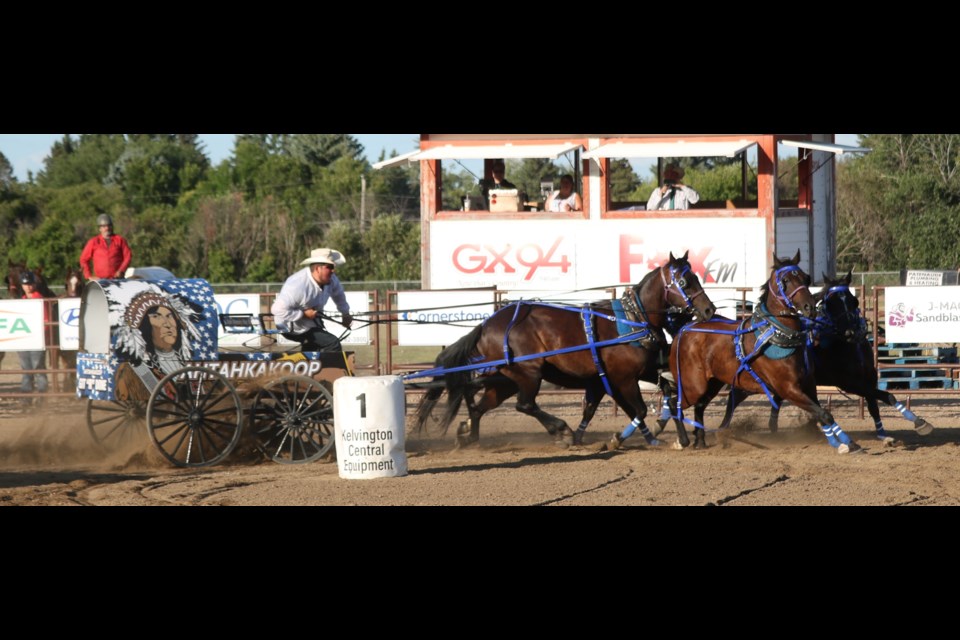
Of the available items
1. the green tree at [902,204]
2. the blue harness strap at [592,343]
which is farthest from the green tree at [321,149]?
the blue harness strap at [592,343]

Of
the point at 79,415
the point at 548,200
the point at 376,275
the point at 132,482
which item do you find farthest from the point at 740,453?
the point at 376,275

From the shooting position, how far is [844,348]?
11875 mm

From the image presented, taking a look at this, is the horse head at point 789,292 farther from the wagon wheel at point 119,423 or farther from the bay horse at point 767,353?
the wagon wheel at point 119,423

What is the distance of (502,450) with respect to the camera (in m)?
12.6

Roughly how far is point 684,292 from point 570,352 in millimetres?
1316

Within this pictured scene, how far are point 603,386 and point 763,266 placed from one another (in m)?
5.61

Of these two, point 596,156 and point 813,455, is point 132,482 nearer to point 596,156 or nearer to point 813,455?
point 813,455

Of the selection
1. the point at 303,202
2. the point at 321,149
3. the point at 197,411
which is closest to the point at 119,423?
the point at 197,411

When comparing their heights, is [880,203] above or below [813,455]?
above

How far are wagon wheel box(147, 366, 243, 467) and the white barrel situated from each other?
1.23 meters

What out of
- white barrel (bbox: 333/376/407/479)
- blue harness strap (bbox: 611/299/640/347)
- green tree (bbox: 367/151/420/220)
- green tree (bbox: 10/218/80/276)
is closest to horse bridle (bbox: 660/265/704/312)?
blue harness strap (bbox: 611/299/640/347)

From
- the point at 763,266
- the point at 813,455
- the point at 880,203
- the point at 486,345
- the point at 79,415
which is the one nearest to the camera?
the point at 813,455

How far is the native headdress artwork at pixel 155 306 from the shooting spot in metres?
10.9

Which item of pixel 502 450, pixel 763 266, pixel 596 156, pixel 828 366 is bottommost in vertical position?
pixel 502 450
